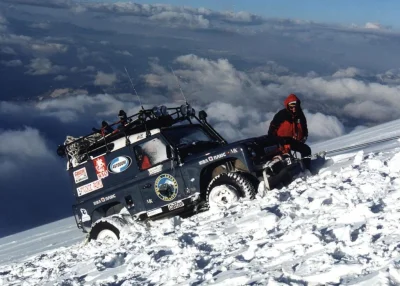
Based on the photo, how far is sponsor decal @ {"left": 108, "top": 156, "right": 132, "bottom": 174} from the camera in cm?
1058

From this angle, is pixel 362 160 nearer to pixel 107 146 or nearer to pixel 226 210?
pixel 226 210

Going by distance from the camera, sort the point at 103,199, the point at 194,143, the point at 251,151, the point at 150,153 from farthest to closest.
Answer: the point at 194,143
the point at 103,199
the point at 150,153
the point at 251,151

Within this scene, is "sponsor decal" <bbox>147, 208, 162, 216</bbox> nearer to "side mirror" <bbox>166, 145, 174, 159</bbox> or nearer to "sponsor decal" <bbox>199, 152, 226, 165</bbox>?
"side mirror" <bbox>166, 145, 174, 159</bbox>

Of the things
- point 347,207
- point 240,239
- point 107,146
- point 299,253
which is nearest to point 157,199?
point 107,146

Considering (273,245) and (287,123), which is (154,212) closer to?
(287,123)

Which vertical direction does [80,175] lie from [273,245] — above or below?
above

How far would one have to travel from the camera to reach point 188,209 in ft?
32.9

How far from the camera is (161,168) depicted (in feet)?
33.6

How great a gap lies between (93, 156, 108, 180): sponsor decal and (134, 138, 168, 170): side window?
748mm

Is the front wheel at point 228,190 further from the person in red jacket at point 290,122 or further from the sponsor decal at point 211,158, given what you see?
the person in red jacket at point 290,122

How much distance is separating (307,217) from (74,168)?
552 centimetres

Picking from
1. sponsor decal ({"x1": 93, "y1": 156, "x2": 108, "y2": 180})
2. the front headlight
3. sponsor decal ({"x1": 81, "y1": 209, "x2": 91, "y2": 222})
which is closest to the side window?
sponsor decal ({"x1": 93, "y1": 156, "x2": 108, "y2": 180})

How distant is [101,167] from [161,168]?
4.47ft

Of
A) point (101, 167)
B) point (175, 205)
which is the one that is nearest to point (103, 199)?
point (101, 167)
